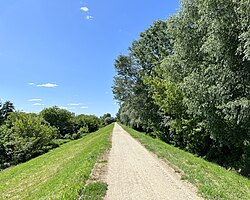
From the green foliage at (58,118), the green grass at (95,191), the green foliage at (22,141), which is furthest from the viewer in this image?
the green foliage at (58,118)

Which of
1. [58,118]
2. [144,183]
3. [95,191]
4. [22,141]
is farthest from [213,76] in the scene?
[58,118]

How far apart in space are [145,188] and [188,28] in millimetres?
9552

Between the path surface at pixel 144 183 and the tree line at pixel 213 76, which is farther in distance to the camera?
the tree line at pixel 213 76

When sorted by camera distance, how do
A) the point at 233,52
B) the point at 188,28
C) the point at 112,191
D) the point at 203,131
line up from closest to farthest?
the point at 112,191 → the point at 233,52 → the point at 188,28 → the point at 203,131

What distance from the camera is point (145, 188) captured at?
6.66 m

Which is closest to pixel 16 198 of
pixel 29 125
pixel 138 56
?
pixel 29 125

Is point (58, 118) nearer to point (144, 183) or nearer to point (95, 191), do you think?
point (144, 183)

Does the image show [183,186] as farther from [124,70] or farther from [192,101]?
[124,70]

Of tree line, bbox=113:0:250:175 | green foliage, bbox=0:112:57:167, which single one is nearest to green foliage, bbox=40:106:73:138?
green foliage, bbox=0:112:57:167

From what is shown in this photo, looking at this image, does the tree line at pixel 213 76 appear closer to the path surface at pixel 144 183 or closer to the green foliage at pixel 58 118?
the path surface at pixel 144 183

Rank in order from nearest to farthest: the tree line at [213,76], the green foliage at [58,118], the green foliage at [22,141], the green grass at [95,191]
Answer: the green grass at [95,191]
the tree line at [213,76]
the green foliage at [22,141]
the green foliage at [58,118]

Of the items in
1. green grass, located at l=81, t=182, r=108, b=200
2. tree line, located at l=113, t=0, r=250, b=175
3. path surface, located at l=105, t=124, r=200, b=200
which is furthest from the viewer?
tree line, located at l=113, t=0, r=250, b=175

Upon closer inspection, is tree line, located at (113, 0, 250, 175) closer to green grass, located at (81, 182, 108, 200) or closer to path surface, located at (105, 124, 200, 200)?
path surface, located at (105, 124, 200, 200)

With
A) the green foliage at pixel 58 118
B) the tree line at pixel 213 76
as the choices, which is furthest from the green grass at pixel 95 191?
the green foliage at pixel 58 118
